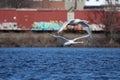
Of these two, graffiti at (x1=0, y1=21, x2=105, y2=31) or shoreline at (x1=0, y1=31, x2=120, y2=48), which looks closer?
shoreline at (x1=0, y1=31, x2=120, y2=48)

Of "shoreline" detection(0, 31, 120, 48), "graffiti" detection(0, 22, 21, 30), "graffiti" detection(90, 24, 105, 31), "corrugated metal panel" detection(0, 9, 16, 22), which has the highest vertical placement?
"corrugated metal panel" detection(0, 9, 16, 22)

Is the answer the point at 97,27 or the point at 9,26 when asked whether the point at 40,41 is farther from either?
the point at 97,27

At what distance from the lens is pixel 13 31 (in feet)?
305

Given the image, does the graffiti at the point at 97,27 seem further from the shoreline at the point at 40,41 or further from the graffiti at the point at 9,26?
the graffiti at the point at 9,26

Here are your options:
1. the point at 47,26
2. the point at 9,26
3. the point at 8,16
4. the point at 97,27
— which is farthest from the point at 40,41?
the point at 97,27

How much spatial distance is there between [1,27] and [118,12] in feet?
60.9

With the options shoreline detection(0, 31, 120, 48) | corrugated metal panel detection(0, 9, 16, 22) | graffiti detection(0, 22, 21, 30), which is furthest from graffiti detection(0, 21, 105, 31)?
shoreline detection(0, 31, 120, 48)

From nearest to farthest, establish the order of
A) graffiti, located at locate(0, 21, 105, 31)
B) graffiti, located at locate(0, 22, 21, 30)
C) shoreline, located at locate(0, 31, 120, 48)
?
shoreline, located at locate(0, 31, 120, 48) → graffiti, located at locate(0, 22, 21, 30) → graffiti, located at locate(0, 21, 105, 31)

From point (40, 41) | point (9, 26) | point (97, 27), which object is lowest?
point (40, 41)

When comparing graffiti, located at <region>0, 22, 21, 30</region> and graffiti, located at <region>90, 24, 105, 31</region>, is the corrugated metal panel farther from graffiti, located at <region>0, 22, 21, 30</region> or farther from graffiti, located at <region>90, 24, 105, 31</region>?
graffiti, located at <region>90, 24, 105, 31</region>

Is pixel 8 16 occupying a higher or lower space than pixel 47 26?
higher

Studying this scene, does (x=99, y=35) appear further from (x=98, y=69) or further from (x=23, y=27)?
(x=98, y=69)

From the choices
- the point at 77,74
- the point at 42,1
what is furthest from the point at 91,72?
the point at 42,1

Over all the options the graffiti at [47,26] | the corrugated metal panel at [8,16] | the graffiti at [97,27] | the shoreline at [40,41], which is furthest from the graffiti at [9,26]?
the graffiti at [97,27]
